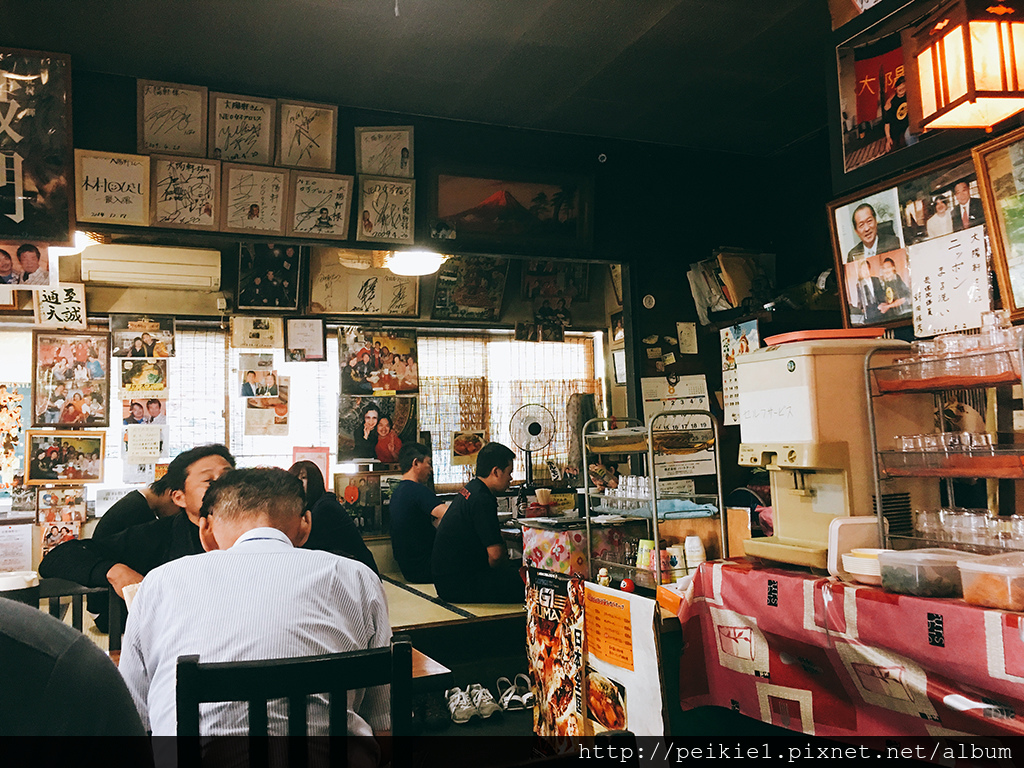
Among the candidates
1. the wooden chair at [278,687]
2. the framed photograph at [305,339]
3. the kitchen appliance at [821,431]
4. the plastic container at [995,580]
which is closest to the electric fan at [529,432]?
the framed photograph at [305,339]

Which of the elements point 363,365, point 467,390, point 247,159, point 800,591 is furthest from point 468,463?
point 800,591

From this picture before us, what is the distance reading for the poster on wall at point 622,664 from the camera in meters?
2.41

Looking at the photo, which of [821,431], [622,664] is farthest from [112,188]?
[821,431]

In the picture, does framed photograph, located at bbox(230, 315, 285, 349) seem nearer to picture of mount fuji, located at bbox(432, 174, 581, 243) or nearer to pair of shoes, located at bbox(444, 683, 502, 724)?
picture of mount fuji, located at bbox(432, 174, 581, 243)

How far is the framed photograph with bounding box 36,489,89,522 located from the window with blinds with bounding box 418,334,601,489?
260cm

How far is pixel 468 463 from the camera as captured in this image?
653 cm

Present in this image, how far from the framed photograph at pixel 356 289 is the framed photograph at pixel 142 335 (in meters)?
1.10

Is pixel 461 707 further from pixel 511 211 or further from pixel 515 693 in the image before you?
pixel 511 211

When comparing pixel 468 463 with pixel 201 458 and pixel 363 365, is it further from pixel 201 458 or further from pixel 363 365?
pixel 201 458

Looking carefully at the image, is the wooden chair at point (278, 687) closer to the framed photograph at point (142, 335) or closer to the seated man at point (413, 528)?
the seated man at point (413, 528)

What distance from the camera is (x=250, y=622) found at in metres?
1.66

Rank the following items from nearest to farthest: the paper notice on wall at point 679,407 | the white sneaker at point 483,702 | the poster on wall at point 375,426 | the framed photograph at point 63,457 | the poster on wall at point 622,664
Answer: the poster on wall at point 622,664, the white sneaker at point 483,702, the paper notice on wall at point 679,407, the framed photograph at point 63,457, the poster on wall at point 375,426

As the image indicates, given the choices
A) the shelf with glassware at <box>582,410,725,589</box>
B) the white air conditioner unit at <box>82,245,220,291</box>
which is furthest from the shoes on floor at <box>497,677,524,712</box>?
the white air conditioner unit at <box>82,245,220,291</box>

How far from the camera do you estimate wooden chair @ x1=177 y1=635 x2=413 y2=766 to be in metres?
1.34
